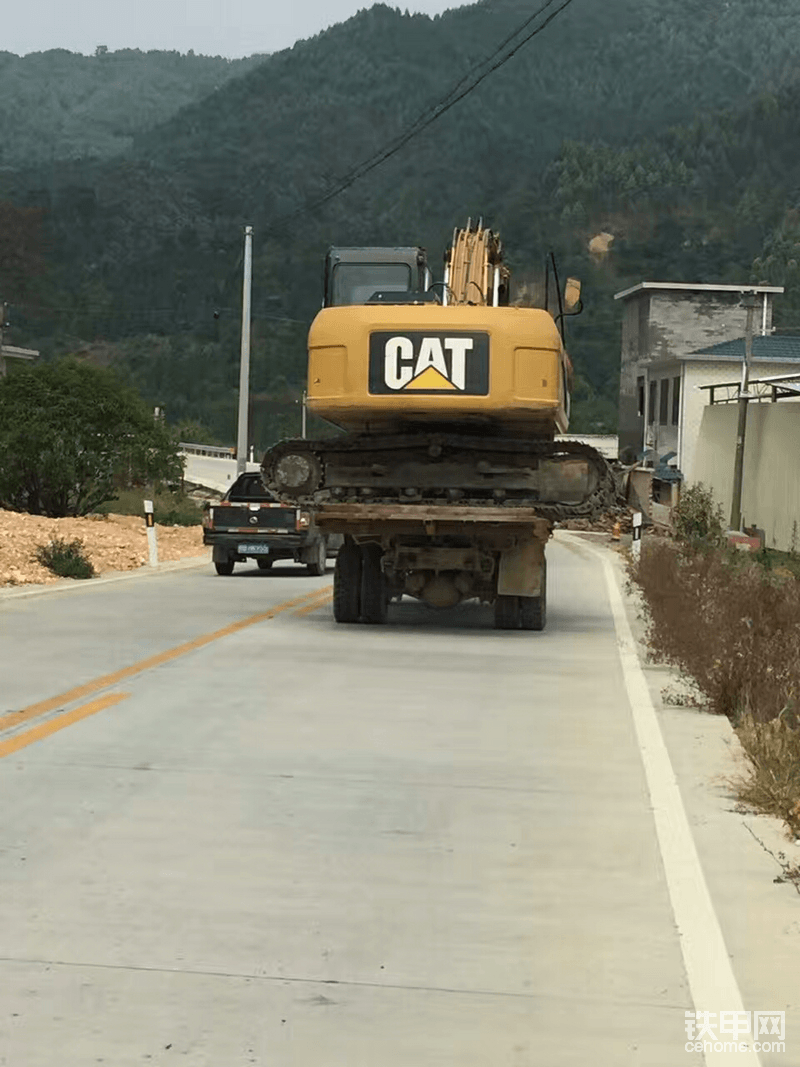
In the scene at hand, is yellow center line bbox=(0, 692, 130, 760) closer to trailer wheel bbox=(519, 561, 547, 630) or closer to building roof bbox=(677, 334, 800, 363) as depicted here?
trailer wheel bbox=(519, 561, 547, 630)

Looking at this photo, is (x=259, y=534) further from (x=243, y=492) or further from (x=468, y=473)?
(x=468, y=473)

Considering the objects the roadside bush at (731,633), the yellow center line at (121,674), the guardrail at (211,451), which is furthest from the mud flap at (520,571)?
the guardrail at (211,451)

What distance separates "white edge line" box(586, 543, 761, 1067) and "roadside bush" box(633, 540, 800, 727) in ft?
2.34

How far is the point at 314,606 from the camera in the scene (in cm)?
2364

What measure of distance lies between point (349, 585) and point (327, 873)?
42.4 ft

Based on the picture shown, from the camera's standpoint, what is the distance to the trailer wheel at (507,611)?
67.1 ft

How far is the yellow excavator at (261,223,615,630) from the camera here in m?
19.3

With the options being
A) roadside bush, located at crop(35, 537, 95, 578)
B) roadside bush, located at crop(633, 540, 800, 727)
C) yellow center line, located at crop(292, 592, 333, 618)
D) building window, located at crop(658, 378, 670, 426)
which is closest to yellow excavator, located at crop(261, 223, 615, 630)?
yellow center line, located at crop(292, 592, 333, 618)

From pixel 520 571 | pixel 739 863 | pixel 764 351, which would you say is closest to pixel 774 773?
pixel 739 863

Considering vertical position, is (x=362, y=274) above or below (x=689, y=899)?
above


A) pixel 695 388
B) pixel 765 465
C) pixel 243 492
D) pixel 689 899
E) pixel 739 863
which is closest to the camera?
pixel 689 899

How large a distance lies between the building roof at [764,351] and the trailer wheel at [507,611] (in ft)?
158

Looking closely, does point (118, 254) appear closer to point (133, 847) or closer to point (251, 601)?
Result: point (251, 601)

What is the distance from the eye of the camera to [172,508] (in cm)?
5384
